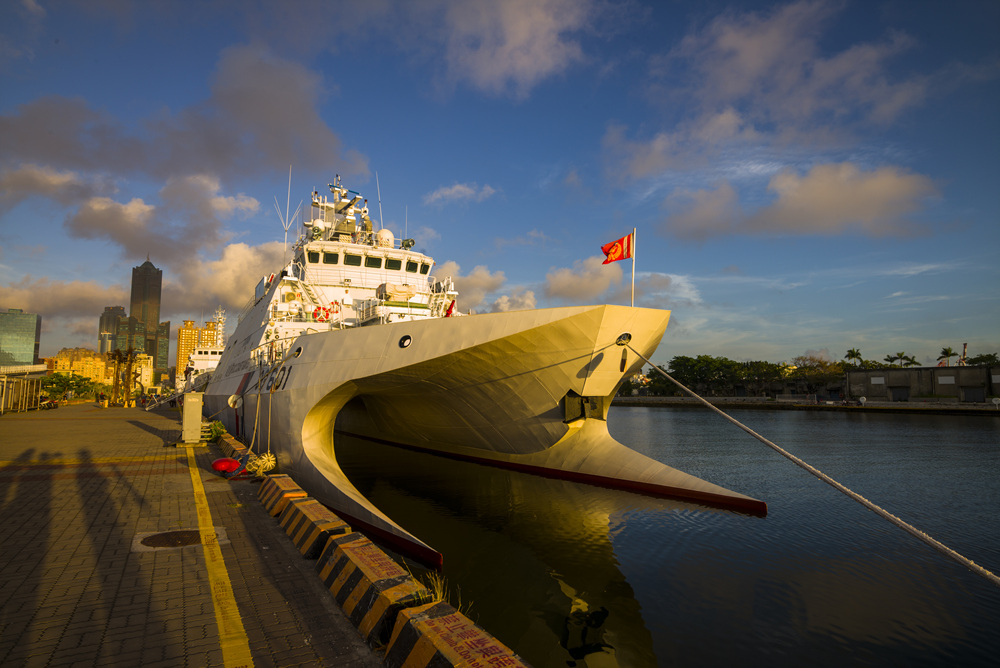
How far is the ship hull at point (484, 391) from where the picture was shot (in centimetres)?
911

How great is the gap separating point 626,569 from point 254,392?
1101 centimetres

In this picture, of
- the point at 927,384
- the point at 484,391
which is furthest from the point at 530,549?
the point at 927,384

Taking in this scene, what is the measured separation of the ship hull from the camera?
9.11 m

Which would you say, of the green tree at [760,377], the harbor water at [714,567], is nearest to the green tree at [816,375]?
the green tree at [760,377]

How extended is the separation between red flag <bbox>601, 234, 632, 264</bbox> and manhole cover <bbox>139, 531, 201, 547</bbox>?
8222mm

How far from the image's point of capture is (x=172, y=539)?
21.0ft

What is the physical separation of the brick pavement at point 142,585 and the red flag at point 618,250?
297 inches

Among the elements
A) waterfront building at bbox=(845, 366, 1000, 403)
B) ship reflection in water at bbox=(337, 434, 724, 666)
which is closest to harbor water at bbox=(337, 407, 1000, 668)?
ship reflection in water at bbox=(337, 434, 724, 666)

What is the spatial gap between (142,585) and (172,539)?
1.60 m

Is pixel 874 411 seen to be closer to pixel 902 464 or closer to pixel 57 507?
pixel 902 464

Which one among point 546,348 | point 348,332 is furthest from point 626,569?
point 348,332

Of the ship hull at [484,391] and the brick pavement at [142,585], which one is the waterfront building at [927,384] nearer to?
the ship hull at [484,391]

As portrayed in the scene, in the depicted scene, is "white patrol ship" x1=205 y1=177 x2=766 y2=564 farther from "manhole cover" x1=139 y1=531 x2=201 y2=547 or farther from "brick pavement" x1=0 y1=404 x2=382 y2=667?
"manhole cover" x1=139 y1=531 x2=201 y2=547

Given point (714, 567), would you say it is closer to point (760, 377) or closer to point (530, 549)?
point (530, 549)
